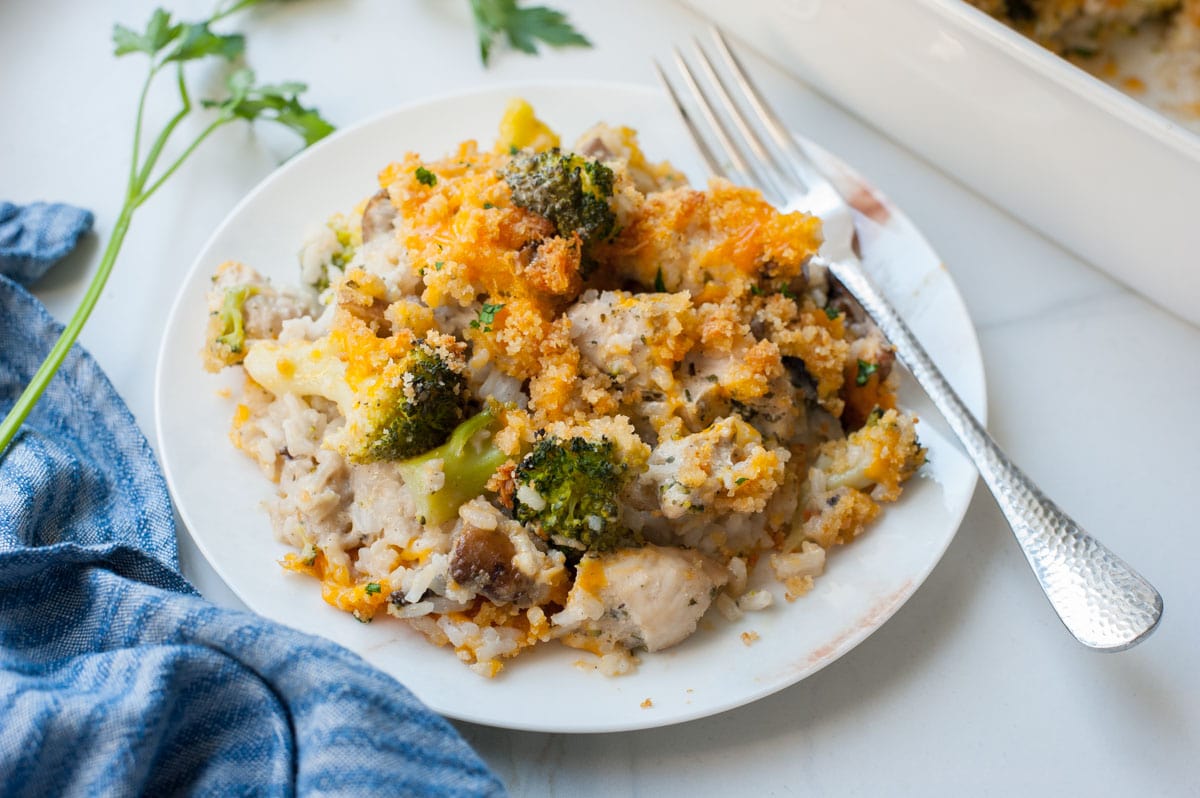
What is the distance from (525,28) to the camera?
387cm

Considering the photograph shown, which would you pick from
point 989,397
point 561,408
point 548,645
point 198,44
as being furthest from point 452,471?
point 198,44

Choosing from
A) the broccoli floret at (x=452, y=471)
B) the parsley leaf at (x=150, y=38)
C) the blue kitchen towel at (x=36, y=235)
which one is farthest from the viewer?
the parsley leaf at (x=150, y=38)

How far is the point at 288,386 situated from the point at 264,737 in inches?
33.5

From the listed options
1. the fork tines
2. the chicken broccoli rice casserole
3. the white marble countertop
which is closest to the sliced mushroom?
the chicken broccoli rice casserole

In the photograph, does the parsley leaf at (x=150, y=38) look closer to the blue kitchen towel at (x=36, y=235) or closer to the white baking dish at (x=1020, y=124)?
the blue kitchen towel at (x=36, y=235)

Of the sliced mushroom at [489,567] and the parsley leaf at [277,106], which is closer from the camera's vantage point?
the sliced mushroom at [489,567]

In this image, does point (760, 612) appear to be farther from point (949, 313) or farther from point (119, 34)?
point (119, 34)

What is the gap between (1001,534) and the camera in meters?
2.81

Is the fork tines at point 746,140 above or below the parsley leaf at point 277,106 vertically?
above

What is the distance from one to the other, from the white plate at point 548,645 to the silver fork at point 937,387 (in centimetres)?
12

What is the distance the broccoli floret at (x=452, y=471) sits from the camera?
236 cm

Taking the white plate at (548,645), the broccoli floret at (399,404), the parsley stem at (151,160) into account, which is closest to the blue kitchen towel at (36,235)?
the parsley stem at (151,160)

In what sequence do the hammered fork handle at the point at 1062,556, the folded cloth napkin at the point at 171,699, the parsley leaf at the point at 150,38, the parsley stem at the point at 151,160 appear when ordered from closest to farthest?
the folded cloth napkin at the point at 171,699 < the hammered fork handle at the point at 1062,556 < the parsley stem at the point at 151,160 < the parsley leaf at the point at 150,38

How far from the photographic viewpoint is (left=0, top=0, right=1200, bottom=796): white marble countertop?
2479 mm
